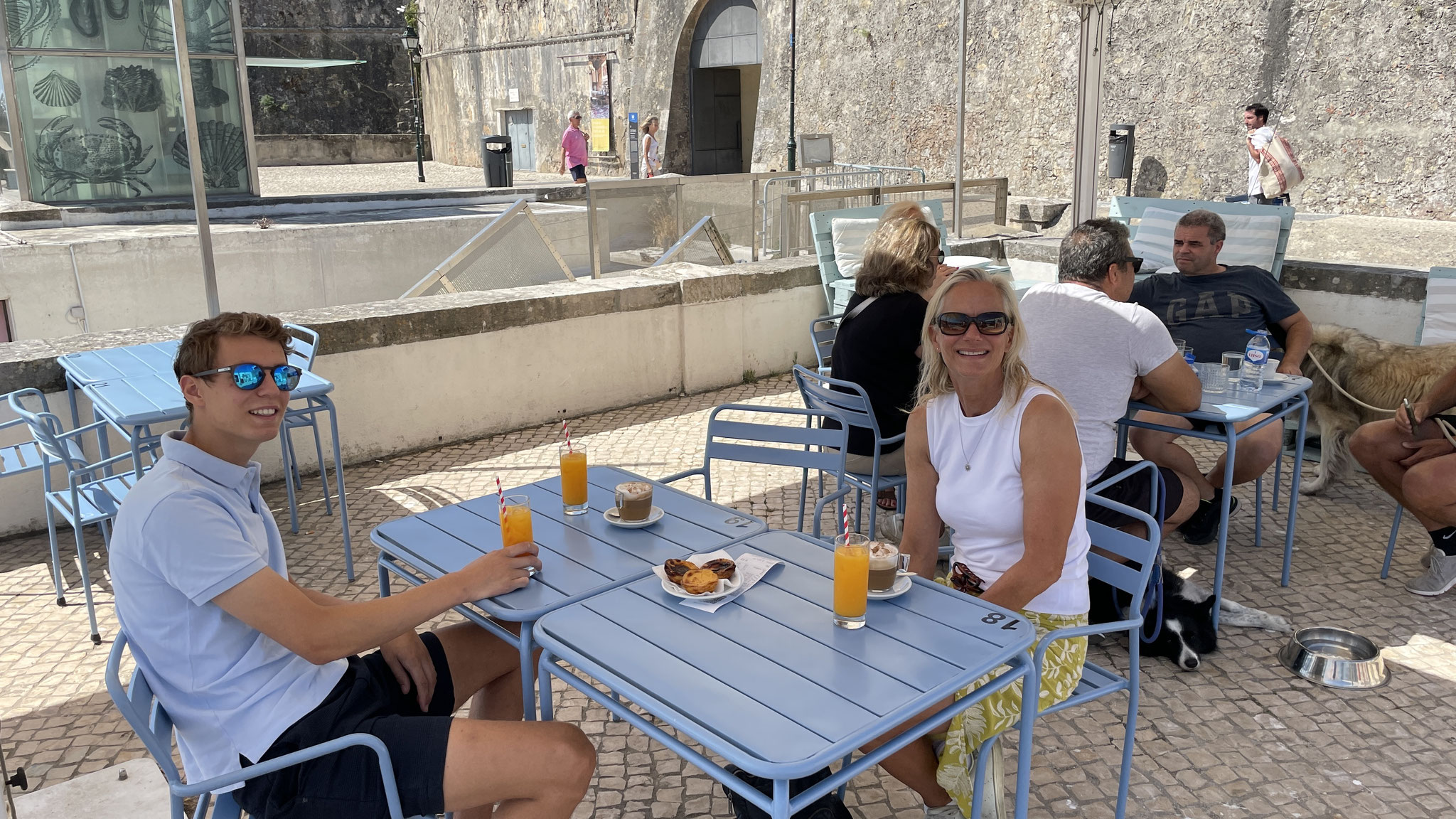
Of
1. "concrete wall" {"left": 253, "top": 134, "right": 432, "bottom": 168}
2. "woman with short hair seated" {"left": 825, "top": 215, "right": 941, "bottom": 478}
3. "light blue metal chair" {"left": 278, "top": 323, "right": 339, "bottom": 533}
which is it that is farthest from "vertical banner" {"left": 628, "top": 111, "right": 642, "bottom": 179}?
"woman with short hair seated" {"left": 825, "top": 215, "right": 941, "bottom": 478}

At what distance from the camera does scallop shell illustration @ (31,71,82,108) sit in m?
11.4

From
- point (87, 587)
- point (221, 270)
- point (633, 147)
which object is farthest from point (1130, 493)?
point (633, 147)

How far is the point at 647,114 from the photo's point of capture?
22578 mm

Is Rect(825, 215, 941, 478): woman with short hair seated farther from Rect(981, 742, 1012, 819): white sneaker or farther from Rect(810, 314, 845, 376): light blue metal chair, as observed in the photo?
Rect(981, 742, 1012, 819): white sneaker

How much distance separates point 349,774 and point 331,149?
91.5 ft

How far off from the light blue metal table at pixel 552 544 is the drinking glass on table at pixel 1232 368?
2.08 meters

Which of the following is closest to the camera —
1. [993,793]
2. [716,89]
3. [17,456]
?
[993,793]

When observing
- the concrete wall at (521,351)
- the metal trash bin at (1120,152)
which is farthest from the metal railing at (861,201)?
the metal trash bin at (1120,152)

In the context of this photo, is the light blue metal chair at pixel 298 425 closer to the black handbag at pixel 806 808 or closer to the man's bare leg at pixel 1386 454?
the black handbag at pixel 806 808

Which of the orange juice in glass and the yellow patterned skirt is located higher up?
the orange juice in glass

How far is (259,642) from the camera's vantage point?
1.83 meters

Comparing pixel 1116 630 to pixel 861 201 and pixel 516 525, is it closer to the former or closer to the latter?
pixel 516 525

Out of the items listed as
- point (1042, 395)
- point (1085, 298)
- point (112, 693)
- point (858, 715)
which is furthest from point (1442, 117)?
point (112, 693)

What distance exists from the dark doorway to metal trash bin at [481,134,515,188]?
19.7 feet
